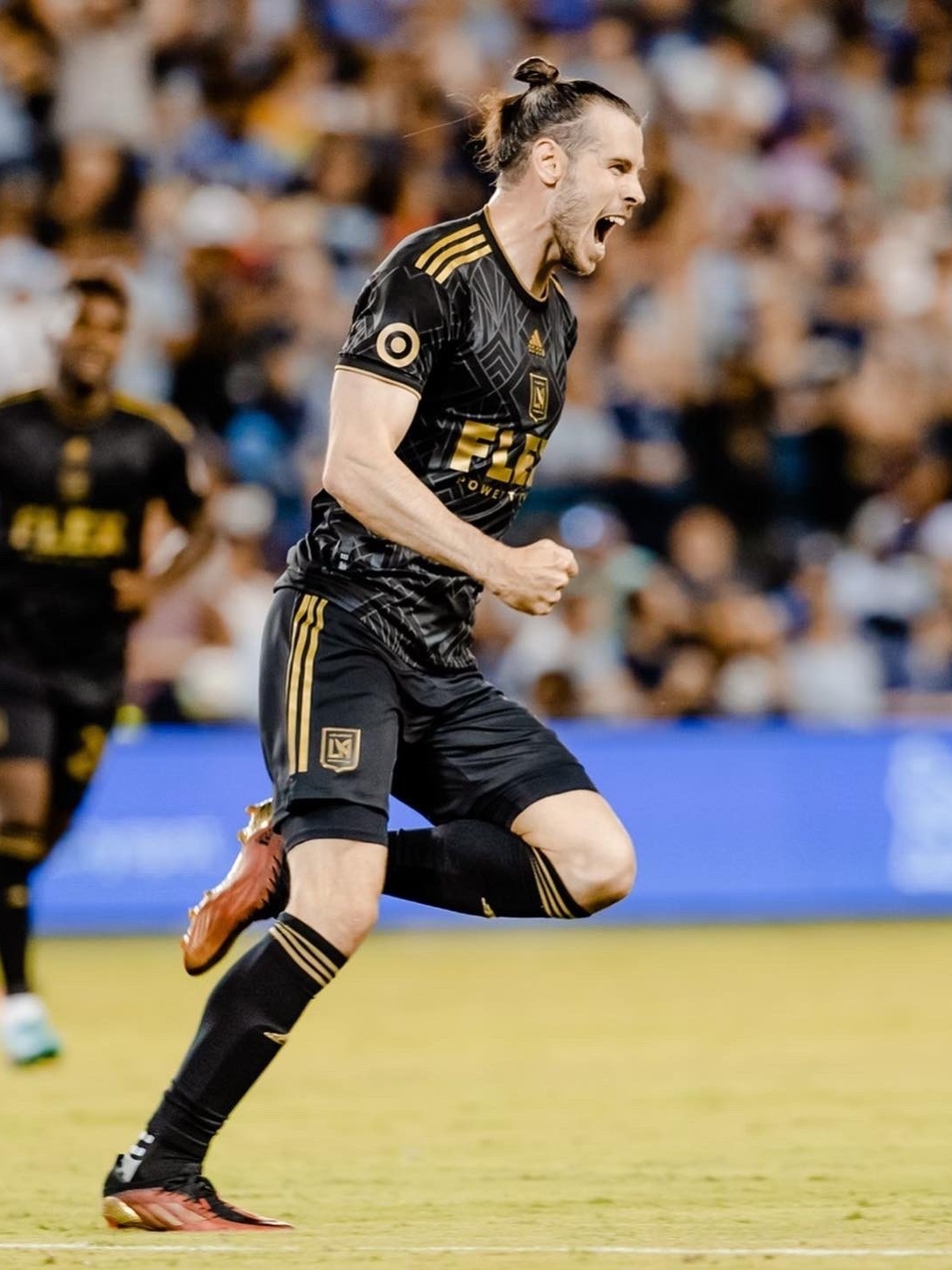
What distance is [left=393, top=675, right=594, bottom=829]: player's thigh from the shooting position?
5164 mm

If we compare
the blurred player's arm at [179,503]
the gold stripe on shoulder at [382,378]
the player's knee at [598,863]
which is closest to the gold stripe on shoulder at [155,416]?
the blurred player's arm at [179,503]

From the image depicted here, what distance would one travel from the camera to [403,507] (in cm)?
475

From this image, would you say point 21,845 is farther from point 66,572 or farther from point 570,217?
point 570,217

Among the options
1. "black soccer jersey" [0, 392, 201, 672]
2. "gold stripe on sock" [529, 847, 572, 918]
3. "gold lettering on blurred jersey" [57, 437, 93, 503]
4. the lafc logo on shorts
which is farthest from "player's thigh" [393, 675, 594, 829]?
"gold lettering on blurred jersey" [57, 437, 93, 503]

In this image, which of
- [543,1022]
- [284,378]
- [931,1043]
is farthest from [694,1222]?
[284,378]

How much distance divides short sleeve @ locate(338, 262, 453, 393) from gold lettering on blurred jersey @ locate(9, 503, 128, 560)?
11.6ft

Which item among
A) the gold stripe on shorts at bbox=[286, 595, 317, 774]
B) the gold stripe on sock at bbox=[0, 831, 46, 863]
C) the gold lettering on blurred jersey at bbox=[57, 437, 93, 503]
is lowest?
the gold stripe on sock at bbox=[0, 831, 46, 863]

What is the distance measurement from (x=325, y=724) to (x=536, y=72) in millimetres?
1515

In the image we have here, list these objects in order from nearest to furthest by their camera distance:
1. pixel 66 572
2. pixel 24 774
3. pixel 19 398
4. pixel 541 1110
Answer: pixel 541 1110, pixel 24 774, pixel 66 572, pixel 19 398

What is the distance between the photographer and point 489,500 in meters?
5.20

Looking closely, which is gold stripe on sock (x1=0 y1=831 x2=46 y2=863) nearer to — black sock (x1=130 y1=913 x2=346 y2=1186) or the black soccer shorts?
the black soccer shorts

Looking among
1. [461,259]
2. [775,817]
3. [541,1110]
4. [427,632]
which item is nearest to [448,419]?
[461,259]

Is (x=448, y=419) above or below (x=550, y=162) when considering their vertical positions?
below

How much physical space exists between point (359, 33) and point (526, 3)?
50.3 inches
